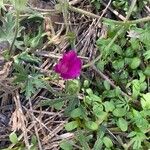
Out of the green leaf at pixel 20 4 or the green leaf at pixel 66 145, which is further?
the green leaf at pixel 66 145

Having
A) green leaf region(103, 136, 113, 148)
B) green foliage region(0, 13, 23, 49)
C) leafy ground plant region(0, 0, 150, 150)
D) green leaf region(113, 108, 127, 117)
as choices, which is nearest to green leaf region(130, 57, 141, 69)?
leafy ground plant region(0, 0, 150, 150)

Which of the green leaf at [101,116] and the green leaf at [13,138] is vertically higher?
the green leaf at [101,116]

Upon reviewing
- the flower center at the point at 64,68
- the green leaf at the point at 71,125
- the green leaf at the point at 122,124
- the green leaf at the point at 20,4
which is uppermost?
the green leaf at the point at 20,4

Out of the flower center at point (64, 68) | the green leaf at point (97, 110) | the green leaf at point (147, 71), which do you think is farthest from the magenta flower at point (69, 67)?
the green leaf at point (147, 71)

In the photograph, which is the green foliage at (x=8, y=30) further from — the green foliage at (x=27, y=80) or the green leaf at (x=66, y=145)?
the green leaf at (x=66, y=145)

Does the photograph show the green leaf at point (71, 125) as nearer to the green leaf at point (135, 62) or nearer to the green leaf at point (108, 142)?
the green leaf at point (108, 142)

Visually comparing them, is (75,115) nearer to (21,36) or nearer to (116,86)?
(116,86)

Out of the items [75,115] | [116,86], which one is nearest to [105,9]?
[116,86]

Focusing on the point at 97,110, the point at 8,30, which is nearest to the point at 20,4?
the point at 8,30
